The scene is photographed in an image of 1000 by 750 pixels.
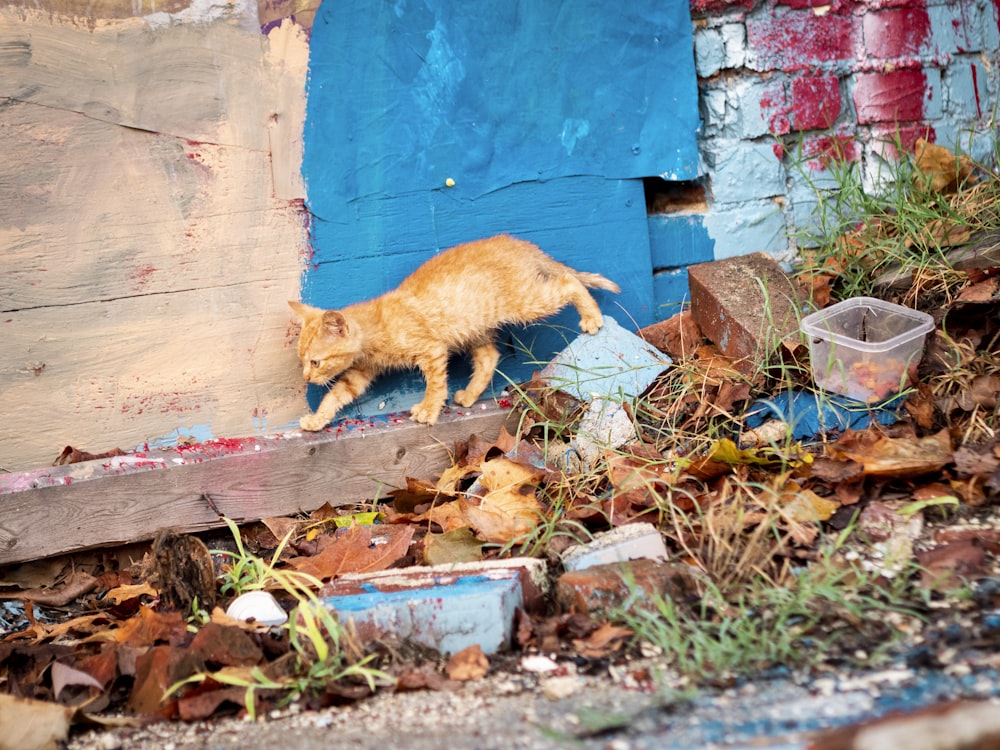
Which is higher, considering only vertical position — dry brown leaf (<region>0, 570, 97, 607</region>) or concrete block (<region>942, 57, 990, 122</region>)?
concrete block (<region>942, 57, 990, 122</region>)

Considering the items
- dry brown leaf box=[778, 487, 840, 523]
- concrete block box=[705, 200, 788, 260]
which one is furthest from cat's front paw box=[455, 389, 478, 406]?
dry brown leaf box=[778, 487, 840, 523]

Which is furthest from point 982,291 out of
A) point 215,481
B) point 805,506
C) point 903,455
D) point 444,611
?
point 215,481

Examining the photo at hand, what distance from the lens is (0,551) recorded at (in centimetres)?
285

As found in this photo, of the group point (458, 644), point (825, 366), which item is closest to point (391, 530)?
point (458, 644)

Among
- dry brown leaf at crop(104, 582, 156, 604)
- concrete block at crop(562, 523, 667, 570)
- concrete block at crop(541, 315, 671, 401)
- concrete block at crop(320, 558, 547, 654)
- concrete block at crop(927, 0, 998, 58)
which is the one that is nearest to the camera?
concrete block at crop(320, 558, 547, 654)

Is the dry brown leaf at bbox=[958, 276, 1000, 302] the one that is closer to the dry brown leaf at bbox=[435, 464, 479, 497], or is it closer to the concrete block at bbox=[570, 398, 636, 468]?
the concrete block at bbox=[570, 398, 636, 468]

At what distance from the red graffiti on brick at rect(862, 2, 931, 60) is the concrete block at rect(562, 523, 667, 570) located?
2.39 metres

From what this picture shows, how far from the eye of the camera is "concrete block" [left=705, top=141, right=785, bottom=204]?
347 cm

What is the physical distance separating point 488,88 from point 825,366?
1.53 meters

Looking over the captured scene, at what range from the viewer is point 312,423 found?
3154 millimetres

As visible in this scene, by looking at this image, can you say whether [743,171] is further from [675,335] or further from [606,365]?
[606,365]

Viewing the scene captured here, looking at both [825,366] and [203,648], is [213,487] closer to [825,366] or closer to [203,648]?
[203,648]

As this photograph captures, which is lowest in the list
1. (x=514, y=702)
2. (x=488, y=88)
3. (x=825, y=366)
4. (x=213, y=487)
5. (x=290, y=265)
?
(x=514, y=702)

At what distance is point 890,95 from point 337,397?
2522mm
